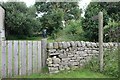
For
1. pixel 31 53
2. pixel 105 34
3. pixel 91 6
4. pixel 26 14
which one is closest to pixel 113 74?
pixel 31 53

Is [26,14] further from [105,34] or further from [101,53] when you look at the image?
[101,53]

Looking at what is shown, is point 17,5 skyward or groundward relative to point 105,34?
skyward

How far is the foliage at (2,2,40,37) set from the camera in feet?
60.0

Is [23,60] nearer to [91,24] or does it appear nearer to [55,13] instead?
[91,24]

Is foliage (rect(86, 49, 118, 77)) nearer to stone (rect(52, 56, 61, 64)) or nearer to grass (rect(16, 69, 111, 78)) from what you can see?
grass (rect(16, 69, 111, 78))

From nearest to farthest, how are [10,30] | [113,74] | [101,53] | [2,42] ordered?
[2,42] < [113,74] < [101,53] < [10,30]

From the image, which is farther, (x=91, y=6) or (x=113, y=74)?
(x=91, y=6)

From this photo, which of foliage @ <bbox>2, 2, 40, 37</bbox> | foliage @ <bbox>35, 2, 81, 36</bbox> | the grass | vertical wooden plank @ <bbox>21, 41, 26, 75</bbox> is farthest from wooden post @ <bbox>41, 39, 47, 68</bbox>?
foliage @ <bbox>35, 2, 81, 36</bbox>

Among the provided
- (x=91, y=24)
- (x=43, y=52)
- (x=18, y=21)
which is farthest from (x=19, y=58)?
(x=18, y=21)

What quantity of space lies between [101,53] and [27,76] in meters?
2.32

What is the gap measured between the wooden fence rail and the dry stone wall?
379 mm

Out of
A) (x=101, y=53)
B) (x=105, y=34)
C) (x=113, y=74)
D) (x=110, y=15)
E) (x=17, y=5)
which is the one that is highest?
(x=17, y=5)

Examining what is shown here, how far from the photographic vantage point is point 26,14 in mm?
19078

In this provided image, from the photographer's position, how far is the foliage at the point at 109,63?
6871 mm
